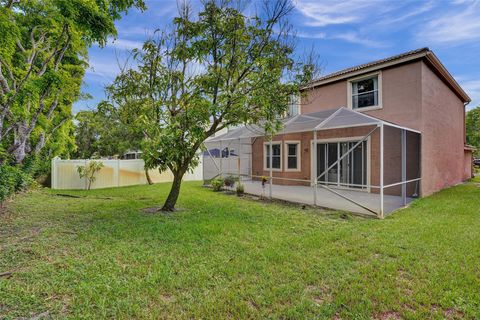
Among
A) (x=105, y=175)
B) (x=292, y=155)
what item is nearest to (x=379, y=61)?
(x=292, y=155)

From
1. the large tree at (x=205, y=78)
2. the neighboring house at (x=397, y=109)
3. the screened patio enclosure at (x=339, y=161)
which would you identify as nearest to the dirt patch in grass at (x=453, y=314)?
the screened patio enclosure at (x=339, y=161)

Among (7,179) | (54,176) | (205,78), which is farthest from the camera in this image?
(54,176)

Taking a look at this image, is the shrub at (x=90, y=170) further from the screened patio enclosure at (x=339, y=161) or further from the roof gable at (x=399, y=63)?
the roof gable at (x=399, y=63)

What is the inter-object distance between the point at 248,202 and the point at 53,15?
796 centimetres

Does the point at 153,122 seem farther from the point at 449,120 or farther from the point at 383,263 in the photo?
the point at 449,120

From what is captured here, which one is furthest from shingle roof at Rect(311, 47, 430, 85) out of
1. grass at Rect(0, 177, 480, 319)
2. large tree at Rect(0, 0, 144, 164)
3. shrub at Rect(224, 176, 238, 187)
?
large tree at Rect(0, 0, 144, 164)

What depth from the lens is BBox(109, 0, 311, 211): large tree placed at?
6.74 meters

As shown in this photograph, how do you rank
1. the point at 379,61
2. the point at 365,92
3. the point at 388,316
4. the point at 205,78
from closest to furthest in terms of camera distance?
the point at 388,316, the point at 205,78, the point at 379,61, the point at 365,92

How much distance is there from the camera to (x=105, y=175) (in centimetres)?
1499

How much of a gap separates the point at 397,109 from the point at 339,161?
3.85 meters

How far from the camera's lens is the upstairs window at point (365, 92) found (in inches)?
456

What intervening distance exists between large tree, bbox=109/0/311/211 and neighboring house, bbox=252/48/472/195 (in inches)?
106

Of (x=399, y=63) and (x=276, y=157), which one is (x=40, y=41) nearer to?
(x=276, y=157)

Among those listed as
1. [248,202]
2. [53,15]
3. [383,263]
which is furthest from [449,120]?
[53,15]
